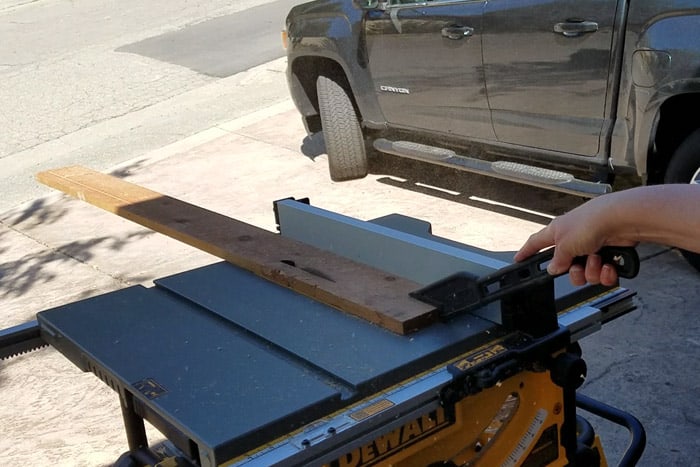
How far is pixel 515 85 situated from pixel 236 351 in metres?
4.02

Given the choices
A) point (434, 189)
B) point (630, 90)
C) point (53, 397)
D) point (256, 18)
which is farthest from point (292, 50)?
point (256, 18)

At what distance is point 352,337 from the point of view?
6.67 ft

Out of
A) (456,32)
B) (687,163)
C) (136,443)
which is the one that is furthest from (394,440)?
(456,32)

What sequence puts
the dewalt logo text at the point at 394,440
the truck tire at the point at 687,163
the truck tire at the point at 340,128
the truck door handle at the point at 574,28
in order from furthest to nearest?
the truck tire at the point at 340,128 → the truck door handle at the point at 574,28 → the truck tire at the point at 687,163 → the dewalt logo text at the point at 394,440

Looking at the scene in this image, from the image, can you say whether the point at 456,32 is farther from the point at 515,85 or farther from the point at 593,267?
the point at 593,267

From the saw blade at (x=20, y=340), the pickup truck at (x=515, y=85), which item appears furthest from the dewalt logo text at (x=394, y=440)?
the pickup truck at (x=515, y=85)

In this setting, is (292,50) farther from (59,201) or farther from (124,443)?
(124,443)

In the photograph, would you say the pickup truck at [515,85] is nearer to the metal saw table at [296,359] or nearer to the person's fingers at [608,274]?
the metal saw table at [296,359]

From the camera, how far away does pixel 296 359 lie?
1.94 m

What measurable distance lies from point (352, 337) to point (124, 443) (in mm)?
2342

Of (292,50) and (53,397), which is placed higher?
(292,50)

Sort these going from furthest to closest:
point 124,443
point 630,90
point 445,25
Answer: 1. point 445,25
2. point 630,90
3. point 124,443

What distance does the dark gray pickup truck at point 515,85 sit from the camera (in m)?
4.80

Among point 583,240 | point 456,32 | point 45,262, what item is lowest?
point 45,262
